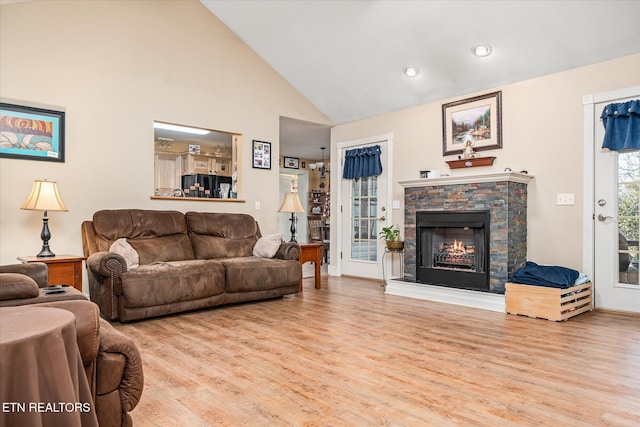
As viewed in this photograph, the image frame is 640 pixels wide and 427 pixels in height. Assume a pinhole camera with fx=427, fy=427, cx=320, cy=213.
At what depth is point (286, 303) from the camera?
4504mm

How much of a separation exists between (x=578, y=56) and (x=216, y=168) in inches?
237

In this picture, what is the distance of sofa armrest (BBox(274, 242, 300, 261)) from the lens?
15.8 feet

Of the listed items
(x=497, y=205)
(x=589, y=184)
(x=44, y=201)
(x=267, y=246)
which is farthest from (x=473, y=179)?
(x=44, y=201)

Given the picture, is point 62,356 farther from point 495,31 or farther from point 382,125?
point 382,125

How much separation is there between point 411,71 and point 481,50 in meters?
0.89

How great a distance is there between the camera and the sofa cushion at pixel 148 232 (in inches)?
168

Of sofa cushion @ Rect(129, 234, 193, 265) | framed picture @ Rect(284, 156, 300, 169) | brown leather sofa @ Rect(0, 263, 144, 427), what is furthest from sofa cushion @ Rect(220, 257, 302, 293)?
framed picture @ Rect(284, 156, 300, 169)

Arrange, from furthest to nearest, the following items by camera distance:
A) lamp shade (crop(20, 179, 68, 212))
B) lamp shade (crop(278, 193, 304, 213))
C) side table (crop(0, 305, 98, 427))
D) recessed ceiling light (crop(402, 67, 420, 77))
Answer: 1. lamp shade (crop(278, 193, 304, 213))
2. recessed ceiling light (crop(402, 67, 420, 77))
3. lamp shade (crop(20, 179, 68, 212))
4. side table (crop(0, 305, 98, 427))

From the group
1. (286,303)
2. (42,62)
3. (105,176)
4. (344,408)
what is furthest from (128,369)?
(42,62)

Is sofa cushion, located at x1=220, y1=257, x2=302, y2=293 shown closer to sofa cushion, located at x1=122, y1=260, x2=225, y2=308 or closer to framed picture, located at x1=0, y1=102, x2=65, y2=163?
sofa cushion, located at x1=122, y1=260, x2=225, y2=308

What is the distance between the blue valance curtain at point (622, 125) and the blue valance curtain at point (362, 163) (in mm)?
2744

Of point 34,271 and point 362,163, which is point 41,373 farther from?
point 362,163

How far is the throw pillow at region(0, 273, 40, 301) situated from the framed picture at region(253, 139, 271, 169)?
4166mm

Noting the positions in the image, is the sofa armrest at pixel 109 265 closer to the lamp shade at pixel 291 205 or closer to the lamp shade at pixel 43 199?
the lamp shade at pixel 43 199
